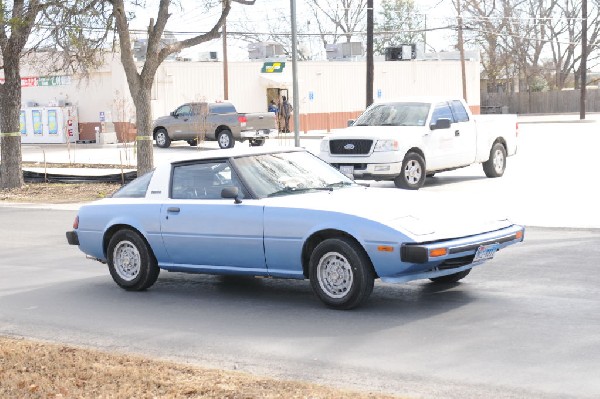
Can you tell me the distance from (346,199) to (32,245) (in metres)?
6.97

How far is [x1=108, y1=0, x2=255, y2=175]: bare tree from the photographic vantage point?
75.5ft

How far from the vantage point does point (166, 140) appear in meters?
43.5

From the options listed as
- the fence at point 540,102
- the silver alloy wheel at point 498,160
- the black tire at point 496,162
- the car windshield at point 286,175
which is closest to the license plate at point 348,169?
the black tire at point 496,162

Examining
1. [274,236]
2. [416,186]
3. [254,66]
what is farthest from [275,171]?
[254,66]

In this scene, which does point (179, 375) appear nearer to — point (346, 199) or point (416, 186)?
point (346, 199)

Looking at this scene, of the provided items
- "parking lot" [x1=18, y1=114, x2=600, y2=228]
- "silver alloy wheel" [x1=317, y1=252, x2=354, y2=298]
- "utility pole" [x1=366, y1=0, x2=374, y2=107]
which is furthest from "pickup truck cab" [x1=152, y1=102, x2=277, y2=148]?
"silver alloy wheel" [x1=317, y1=252, x2=354, y2=298]

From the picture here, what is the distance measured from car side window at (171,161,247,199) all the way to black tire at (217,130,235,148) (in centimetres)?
3063

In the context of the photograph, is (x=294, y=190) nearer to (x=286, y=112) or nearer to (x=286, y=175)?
(x=286, y=175)

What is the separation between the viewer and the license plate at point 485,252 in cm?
915

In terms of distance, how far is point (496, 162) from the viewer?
2380 cm

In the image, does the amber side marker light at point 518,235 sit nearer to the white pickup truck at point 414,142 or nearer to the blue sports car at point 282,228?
the blue sports car at point 282,228

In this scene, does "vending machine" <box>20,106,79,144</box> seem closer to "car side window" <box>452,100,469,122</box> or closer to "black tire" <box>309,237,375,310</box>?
"car side window" <box>452,100,469,122</box>

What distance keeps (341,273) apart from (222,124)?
107 ft

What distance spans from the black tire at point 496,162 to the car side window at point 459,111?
51.6 inches
